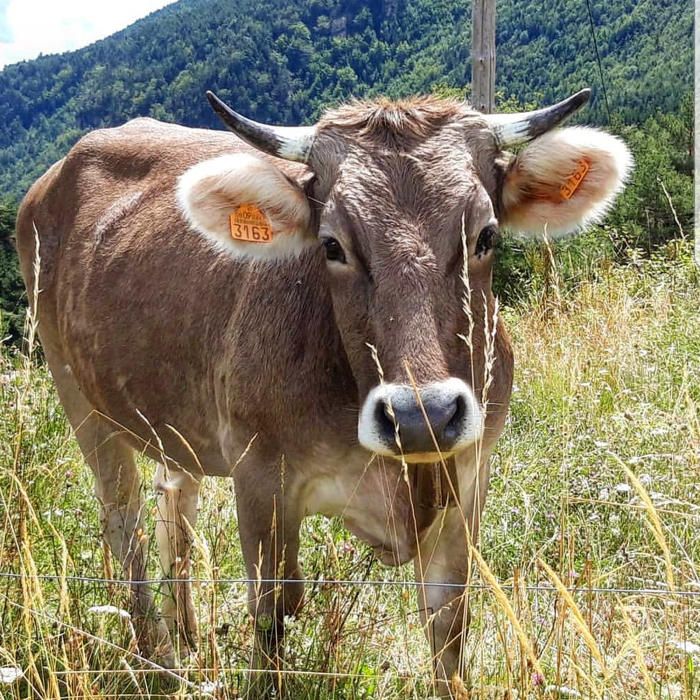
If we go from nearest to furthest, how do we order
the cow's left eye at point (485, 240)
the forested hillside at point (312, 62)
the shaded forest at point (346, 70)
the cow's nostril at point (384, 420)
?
1. the cow's nostril at point (384, 420)
2. the cow's left eye at point (485, 240)
3. the shaded forest at point (346, 70)
4. the forested hillside at point (312, 62)

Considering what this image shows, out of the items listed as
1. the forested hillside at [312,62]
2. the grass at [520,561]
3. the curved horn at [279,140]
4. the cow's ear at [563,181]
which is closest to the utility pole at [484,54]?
the grass at [520,561]

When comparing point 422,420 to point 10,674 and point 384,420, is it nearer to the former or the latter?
point 384,420

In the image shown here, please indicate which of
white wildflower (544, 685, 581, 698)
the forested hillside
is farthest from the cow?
the forested hillside

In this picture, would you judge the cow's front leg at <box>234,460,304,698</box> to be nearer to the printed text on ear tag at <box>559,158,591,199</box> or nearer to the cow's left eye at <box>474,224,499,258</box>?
the cow's left eye at <box>474,224,499,258</box>

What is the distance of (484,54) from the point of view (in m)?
8.10

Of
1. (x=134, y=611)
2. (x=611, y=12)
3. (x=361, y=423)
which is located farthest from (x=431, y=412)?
(x=611, y=12)

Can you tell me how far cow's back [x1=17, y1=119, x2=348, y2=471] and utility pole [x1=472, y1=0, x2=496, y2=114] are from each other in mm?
3997

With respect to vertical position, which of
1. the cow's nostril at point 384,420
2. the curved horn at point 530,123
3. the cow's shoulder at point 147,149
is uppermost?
the curved horn at point 530,123

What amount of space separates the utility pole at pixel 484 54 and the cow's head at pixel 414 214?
209 inches

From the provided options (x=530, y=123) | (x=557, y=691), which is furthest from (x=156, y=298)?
(x=557, y=691)

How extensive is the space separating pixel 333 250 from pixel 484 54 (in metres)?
6.14

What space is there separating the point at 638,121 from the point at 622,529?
41432 millimetres

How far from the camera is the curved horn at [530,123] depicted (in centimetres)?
A: 273

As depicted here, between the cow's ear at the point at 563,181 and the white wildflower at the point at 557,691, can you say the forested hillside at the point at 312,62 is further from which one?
the white wildflower at the point at 557,691
